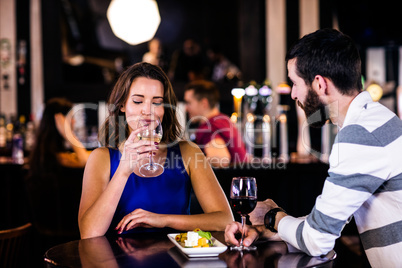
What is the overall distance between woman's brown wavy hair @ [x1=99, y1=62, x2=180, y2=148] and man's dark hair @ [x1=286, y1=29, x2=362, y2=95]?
2.52 feet

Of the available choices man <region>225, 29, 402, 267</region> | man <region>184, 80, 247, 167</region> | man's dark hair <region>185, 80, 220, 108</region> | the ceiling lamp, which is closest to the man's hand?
man <region>225, 29, 402, 267</region>

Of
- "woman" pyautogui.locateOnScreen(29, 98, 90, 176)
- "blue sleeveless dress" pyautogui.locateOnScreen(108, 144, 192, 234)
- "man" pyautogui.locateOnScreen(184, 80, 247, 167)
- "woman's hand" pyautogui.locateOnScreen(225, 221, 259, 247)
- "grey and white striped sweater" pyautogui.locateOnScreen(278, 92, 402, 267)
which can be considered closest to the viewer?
"grey and white striped sweater" pyautogui.locateOnScreen(278, 92, 402, 267)

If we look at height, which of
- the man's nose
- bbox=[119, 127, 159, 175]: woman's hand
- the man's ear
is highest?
the man's ear

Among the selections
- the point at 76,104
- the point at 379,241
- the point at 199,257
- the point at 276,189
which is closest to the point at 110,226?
the point at 199,257

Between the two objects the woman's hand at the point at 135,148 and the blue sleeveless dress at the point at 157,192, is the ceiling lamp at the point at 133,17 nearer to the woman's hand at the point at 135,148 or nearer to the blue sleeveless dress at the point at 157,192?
the blue sleeveless dress at the point at 157,192

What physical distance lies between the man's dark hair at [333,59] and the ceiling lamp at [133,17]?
3.89 metres

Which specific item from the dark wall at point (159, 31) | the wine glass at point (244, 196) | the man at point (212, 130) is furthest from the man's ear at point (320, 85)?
the dark wall at point (159, 31)

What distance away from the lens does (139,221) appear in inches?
67.6

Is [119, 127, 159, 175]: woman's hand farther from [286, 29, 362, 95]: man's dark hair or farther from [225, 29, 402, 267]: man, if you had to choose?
[286, 29, 362, 95]: man's dark hair

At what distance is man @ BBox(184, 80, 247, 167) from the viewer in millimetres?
3805

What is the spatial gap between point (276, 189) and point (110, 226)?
1.97 metres

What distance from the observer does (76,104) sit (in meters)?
5.95

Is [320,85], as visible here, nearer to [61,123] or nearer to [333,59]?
[333,59]

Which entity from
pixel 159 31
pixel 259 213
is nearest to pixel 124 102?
pixel 259 213
